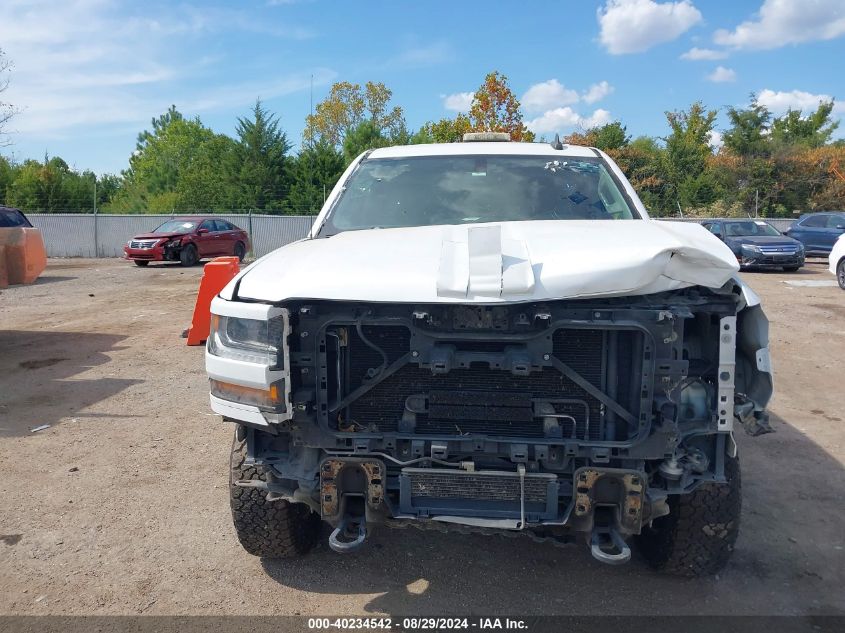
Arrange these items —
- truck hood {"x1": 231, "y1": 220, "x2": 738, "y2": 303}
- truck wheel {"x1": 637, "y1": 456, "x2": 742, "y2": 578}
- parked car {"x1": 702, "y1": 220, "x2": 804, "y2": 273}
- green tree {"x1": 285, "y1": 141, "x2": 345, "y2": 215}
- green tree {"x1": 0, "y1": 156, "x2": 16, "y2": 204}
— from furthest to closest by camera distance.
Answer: green tree {"x1": 0, "y1": 156, "x2": 16, "y2": 204}, green tree {"x1": 285, "y1": 141, "x2": 345, "y2": 215}, parked car {"x1": 702, "y1": 220, "x2": 804, "y2": 273}, truck wheel {"x1": 637, "y1": 456, "x2": 742, "y2": 578}, truck hood {"x1": 231, "y1": 220, "x2": 738, "y2": 303}

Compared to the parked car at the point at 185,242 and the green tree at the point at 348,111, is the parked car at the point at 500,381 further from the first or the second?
the green tree at the point at 348,111

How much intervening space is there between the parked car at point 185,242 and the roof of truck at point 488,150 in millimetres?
16768

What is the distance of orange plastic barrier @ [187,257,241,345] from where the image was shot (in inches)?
329

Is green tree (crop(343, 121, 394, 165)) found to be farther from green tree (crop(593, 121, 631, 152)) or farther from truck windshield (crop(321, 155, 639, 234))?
truck windshield (crop(321, 155, 639, 234))

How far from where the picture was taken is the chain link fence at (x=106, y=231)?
84.9ft

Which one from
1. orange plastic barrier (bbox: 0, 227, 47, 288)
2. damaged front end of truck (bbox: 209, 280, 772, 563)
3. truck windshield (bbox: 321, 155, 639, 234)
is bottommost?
damaged front end of truck (bbox: 209, 280, 772, 563)

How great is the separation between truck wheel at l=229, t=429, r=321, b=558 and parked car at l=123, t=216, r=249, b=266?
18046mm

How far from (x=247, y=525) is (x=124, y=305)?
10394mm

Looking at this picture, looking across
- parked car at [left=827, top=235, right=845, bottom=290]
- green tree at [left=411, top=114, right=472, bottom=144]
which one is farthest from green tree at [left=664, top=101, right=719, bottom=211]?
parked car at [left=827, top=235, right=845, bottom=290]

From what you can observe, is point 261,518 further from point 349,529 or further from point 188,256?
point 188,256

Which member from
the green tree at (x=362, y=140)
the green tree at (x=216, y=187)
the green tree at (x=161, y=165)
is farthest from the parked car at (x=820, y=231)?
the green tree at (x=161, y=165)

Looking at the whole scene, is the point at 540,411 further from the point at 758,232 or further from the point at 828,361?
the point at 758,232

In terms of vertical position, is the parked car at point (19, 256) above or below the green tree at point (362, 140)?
below

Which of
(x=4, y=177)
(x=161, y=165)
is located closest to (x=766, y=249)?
(x=4, y=177)
